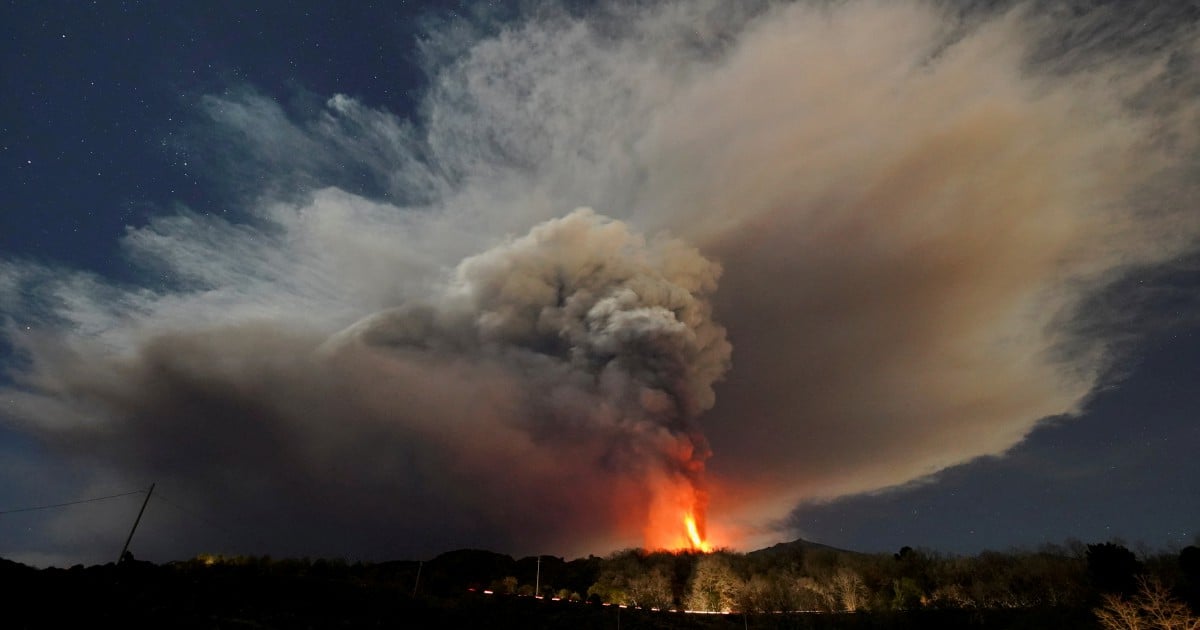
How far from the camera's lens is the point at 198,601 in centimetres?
4869

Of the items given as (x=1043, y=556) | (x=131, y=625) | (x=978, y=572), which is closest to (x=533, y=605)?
(x=131, y=625)

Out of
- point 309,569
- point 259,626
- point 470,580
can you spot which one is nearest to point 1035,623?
point 259,626

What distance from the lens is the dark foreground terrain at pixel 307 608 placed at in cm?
3806

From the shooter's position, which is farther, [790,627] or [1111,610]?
[790,627]

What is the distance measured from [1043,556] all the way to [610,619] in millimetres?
62436

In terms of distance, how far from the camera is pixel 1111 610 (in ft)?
221

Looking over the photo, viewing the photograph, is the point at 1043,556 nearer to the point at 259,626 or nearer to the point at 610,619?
the point at 610,619

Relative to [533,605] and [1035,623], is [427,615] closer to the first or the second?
[533,605]

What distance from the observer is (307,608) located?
55.7 metres

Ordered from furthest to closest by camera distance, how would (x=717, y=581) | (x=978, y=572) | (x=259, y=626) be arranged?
1. (x=717, y=581)
2. (x=978, y=572)
3. (x=259, y=626)

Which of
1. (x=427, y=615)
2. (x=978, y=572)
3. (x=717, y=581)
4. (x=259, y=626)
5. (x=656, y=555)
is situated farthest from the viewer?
(x=656, y=555)

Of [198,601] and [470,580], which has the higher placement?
[470,580]

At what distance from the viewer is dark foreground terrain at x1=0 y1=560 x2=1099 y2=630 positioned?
38062 millimetres

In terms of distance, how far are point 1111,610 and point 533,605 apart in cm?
6380
